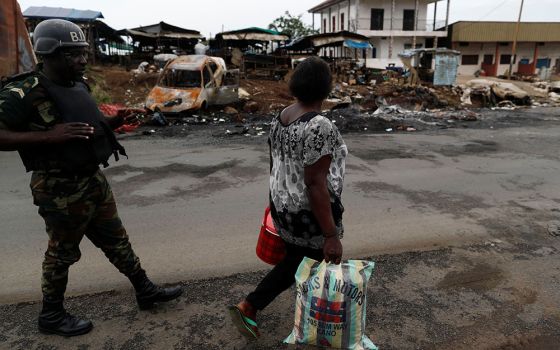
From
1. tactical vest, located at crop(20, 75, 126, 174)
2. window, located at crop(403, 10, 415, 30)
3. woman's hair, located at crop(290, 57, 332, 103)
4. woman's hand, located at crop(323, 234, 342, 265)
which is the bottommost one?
woman's hand, located at crop(323, 234, 342, 265)

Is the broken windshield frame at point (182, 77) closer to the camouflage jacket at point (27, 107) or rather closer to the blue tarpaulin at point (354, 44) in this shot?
the camouflage jacket at point (27, 107)

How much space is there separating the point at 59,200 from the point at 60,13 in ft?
85.1

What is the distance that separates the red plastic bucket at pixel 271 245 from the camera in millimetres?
2338

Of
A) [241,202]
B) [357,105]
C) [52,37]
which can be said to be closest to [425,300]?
[241,202]

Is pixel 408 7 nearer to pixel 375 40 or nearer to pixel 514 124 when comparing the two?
pixel 375 40

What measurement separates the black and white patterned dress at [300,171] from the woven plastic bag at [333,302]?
0.18 m

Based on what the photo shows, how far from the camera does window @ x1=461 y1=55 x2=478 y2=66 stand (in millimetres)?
35375

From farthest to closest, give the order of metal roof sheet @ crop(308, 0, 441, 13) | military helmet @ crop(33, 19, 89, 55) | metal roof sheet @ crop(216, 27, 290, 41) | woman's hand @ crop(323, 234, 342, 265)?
metal roof sheet @ crop(308, 0, 441, 13), metal roof sheet @ crop(216, 27, 290, 41), military helmet @ crop(33, 19, 89, 55), woman's hand @ crop(323, 234, 342, 265)

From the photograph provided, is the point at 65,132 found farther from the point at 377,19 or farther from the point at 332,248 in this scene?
the point at 377,19

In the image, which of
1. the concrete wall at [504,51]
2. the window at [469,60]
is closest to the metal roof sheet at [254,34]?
the concrete wall at [504,51]

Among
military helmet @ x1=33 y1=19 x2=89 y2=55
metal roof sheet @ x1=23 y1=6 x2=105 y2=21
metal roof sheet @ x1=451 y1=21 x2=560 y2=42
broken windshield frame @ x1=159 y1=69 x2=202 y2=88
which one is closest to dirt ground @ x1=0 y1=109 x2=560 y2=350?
military helmet @ x1=33 y1=19 x2=89 y2=55

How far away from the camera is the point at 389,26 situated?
108ft

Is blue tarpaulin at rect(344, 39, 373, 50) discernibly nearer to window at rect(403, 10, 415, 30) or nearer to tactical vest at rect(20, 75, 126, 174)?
window at rect(403, 10, 415, 30)

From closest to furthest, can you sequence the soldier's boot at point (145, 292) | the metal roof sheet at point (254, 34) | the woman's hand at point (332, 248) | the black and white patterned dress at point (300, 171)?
the black and white patterned dress at point (300, 171)
the woman's hand at point (332, 248)
the soldier's boot at point (145, 292)
the metal roof sheet at point (254, 34)
